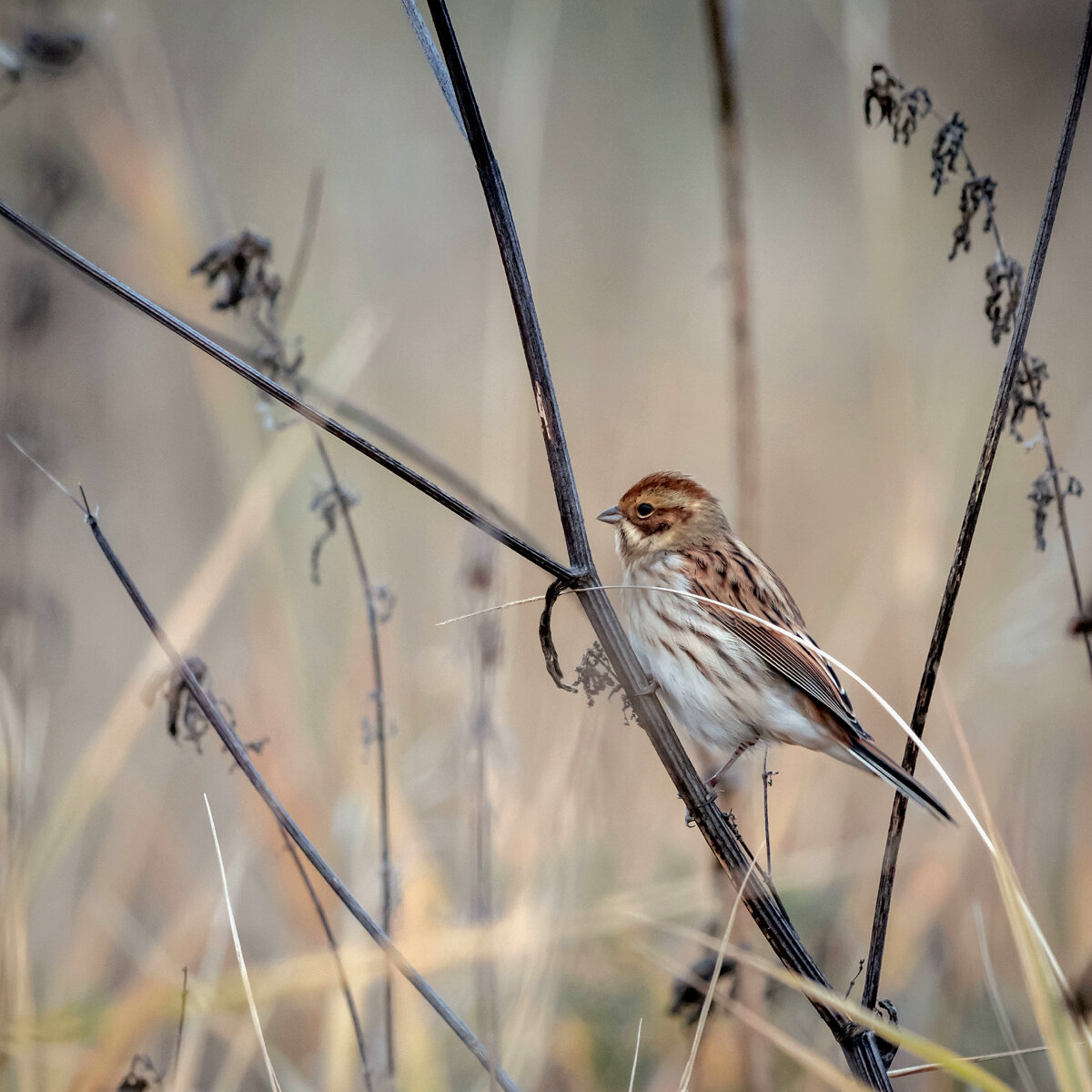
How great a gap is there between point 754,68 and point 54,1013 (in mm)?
6052

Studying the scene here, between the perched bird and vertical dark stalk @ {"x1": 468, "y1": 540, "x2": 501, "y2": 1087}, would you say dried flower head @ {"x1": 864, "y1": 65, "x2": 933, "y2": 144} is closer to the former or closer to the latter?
the perched bird

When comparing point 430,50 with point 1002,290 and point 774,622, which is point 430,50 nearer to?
A: point 1002,290

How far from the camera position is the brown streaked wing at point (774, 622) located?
2.02 m

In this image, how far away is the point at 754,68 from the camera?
6301 mm

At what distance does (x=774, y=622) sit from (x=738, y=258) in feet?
2.35

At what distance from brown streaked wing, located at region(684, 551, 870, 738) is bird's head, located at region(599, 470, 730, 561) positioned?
0.11 meters

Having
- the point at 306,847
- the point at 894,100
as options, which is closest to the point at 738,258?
the point at 894,100

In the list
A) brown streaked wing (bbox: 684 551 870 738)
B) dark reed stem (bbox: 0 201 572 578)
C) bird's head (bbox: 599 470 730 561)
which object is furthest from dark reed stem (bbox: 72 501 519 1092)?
bird's head (bbox: 599 470 730 561)

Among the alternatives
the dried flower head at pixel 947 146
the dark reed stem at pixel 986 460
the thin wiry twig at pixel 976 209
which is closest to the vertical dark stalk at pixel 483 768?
the dark reed stem at pixel 986 460

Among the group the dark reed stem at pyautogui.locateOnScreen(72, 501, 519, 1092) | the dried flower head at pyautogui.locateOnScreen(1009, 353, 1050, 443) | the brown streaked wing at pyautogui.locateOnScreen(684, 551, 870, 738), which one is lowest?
the dark reed stem at pyautogui.locateOnScreen(72, 501, 519, 1092)

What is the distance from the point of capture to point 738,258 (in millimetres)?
1968

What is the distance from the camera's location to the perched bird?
2.05 m

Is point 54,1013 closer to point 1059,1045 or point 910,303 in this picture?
point 1059,1045

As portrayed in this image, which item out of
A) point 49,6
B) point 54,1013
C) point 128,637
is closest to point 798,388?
point 128,637
